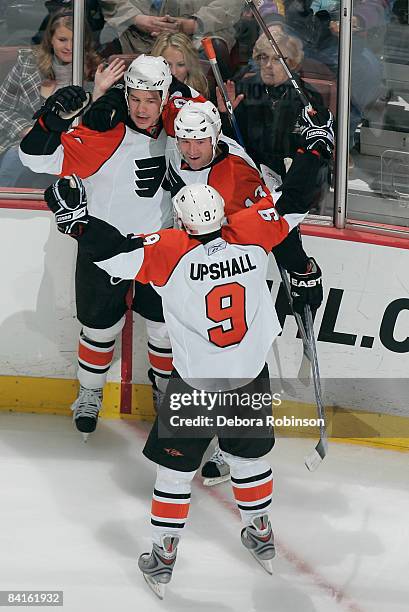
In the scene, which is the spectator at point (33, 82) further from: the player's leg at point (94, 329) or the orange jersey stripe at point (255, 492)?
the orange jersey stripe at point (255, 492)

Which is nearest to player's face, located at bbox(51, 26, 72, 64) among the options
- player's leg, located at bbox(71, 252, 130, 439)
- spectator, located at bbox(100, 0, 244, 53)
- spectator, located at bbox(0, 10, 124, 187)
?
spectator, located at bbox(0, 10, 124, 187)

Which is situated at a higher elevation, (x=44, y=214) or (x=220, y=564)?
(x=44, y=214)

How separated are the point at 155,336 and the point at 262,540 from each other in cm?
91

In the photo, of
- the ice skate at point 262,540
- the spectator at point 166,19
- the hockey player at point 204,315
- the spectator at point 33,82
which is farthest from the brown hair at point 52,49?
the ice skate at point 262,540

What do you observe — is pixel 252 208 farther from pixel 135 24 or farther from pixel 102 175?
pixel 135 24

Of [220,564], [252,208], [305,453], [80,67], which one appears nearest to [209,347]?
[252,208]

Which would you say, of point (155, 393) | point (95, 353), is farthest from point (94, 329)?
point (155, 393)

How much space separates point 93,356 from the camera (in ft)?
13.2

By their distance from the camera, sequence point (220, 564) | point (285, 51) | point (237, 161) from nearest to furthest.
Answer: point (220, 564) → point (237, 161) → point (285, 51)

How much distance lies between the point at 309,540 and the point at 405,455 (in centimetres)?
64

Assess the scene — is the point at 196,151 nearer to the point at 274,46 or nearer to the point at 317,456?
the point at 274,46

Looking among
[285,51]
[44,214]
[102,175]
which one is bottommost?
[44,214]

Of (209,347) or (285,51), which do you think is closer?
(209,347)

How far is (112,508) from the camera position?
3.70 m
